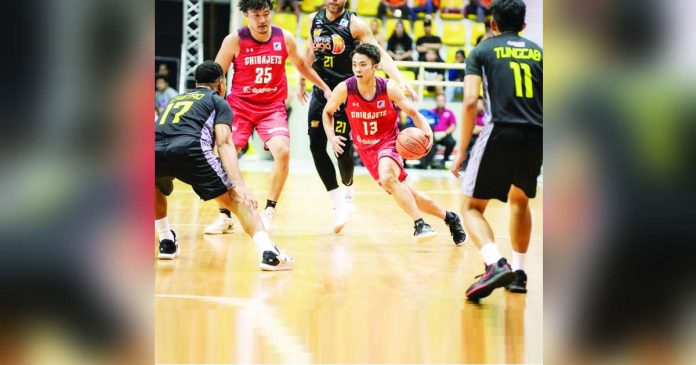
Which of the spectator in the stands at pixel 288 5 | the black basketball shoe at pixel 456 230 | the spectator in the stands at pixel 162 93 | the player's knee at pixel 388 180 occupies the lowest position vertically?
the black basketball shoe at pixel 456 230

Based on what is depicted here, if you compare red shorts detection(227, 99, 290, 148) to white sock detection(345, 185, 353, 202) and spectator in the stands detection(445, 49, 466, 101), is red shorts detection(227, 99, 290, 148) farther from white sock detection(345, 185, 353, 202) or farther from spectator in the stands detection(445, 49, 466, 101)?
spectator in the stands detection(445, 49, 466, 101)

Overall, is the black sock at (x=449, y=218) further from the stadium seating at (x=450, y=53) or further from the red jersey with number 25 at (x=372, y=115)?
the stadium seating at (x=450, y=53)

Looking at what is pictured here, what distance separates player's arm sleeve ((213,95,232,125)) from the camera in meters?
4.81

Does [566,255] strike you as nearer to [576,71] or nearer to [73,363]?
[576,71]

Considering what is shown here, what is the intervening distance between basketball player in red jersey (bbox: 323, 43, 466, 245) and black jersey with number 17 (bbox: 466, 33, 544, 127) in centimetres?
182

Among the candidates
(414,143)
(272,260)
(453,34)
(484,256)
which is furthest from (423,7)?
(484,256)

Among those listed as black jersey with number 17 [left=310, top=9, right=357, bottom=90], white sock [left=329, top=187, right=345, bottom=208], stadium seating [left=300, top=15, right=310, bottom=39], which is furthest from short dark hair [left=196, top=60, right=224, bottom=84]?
stadium seating [left=300, top=15, right=310, bottom=39]

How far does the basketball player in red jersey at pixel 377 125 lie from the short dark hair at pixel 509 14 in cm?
182

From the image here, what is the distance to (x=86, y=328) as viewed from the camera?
1.44 meters

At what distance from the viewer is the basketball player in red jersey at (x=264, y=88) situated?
20.9 feet

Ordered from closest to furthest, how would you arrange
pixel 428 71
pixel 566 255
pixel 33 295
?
pixel 33 295, pixel 566 255, pixel 428 71

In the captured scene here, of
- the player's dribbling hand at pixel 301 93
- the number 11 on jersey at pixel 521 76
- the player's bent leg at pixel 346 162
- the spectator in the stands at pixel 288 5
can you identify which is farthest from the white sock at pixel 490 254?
the spectator in the stands at pixel 288 5

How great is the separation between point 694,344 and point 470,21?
1591 centimetres

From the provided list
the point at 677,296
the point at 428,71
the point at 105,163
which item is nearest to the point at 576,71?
the point at 677,296
